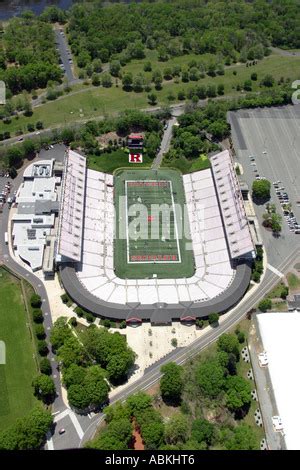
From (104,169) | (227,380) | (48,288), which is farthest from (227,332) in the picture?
(104,169)

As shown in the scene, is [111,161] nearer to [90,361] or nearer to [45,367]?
[90,361]

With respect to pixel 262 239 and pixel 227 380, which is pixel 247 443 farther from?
pixel 262 239

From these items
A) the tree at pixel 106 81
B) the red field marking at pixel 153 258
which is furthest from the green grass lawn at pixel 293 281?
the tree at pixel 106 81

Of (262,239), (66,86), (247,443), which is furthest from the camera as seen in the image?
(66,86)

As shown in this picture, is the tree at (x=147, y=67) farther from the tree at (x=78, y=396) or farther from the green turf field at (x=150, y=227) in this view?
the tree at (x=78, y=396)

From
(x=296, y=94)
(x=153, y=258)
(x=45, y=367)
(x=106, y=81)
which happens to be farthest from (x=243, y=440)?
(x=106, y=81)

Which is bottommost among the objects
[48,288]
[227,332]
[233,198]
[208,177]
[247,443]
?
[247,443]

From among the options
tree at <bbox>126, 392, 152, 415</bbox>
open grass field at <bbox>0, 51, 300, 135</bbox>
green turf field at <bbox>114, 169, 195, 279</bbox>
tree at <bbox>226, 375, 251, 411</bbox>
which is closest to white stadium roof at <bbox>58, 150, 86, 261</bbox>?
green turf field at <bbox>114, 169, 195, 279</bbox>
